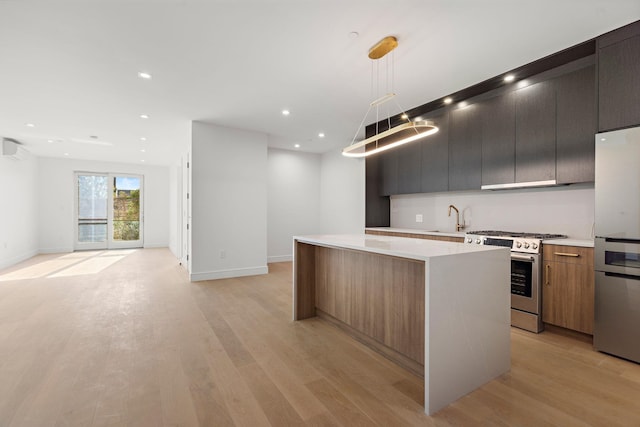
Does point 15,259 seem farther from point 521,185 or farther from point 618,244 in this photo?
point 618,244

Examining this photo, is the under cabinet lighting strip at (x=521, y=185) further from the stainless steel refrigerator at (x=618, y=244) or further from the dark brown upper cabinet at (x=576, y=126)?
the stainless steel refrigerator at (x=618, y=244)

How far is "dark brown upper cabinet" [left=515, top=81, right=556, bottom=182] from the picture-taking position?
3.01 metres

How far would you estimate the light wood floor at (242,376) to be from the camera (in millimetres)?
1644

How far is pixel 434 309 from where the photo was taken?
1.66 meters

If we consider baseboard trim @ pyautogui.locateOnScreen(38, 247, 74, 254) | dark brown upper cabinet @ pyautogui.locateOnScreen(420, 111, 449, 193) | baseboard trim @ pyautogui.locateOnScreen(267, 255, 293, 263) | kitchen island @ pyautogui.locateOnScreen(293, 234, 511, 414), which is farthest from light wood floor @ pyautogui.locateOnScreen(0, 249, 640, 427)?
baseboard trim @ pyautogui.locateOnScreen(38, 247, 74, 254)

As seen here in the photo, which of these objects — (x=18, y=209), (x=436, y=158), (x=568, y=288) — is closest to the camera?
(x=568, y=288)

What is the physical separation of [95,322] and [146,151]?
5.24m

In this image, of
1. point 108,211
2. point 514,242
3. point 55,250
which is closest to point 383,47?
point 514,242

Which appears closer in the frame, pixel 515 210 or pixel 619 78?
pixel 619 78

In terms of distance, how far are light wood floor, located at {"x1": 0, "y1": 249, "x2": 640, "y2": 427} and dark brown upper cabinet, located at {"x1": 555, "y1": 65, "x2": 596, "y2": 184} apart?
161 cm

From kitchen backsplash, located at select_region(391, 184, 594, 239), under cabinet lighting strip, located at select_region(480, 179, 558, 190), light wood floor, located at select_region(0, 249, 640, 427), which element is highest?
under cabinet lighting strip, located at select_region(480, 179, 558, 190)

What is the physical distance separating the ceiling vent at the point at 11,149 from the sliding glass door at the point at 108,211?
186 cm

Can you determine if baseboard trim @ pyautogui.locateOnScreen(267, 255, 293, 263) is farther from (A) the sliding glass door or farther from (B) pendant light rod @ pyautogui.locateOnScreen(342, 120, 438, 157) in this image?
(A) the sliding glass door

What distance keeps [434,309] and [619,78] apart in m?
2.56
